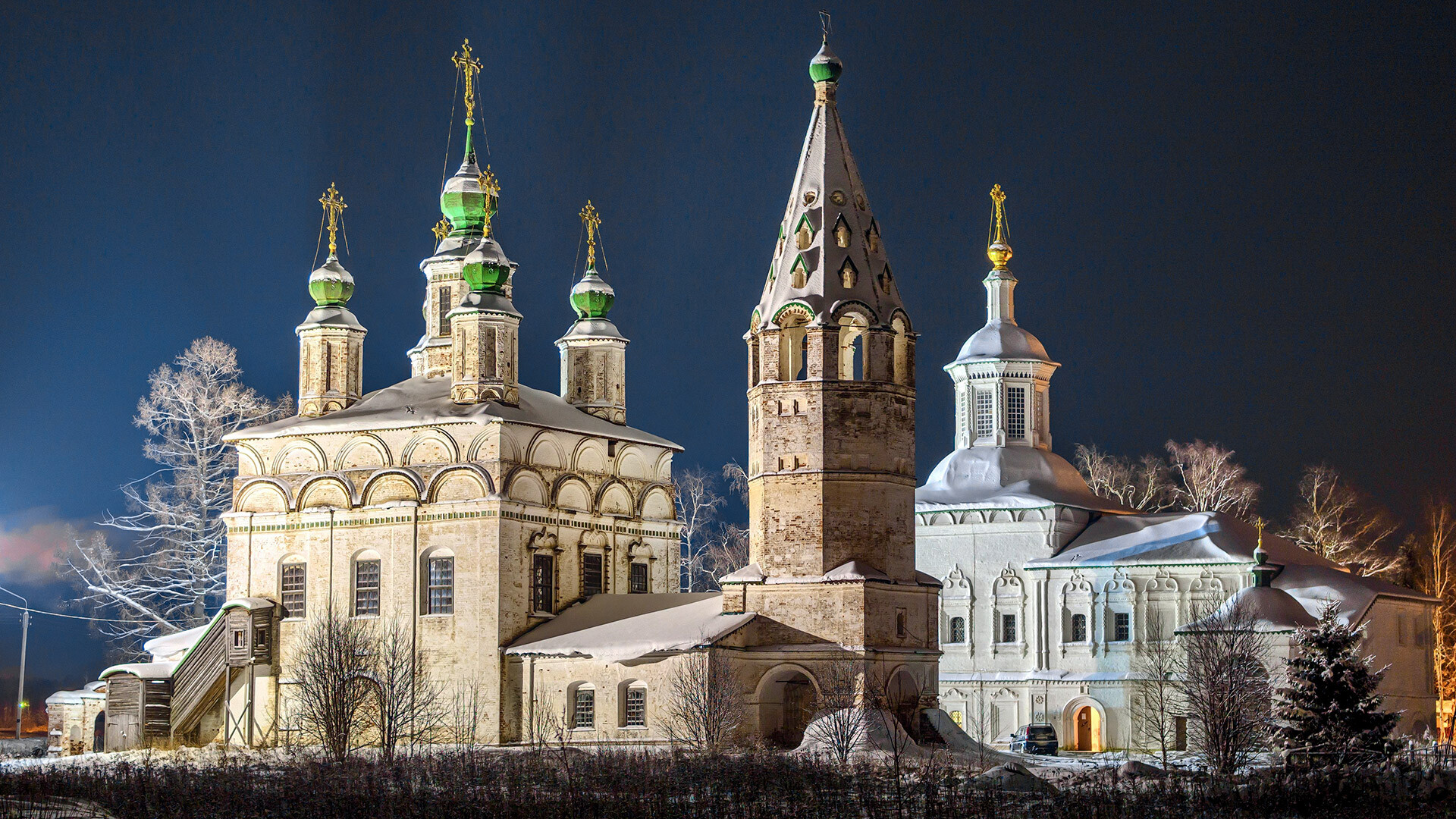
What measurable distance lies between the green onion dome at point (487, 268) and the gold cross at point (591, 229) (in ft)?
11.2

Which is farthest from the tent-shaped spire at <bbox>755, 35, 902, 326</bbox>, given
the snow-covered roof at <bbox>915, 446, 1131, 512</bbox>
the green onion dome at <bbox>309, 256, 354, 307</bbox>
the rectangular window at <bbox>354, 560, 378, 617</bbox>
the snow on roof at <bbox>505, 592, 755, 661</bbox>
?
the green onion dome at <bbox>309, 256, 354, 307</bbox>

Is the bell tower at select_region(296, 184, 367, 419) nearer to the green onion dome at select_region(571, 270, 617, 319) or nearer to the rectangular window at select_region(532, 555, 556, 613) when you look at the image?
the green onion dome at select_region(571, 270, 617, 319)

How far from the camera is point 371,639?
29953 millimetres

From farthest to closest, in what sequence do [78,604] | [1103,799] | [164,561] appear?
1. [78,604]
2. [164,561]
3. [1103,799]

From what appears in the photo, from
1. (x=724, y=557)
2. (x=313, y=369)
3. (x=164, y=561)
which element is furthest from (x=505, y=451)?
(x=724, y=557)

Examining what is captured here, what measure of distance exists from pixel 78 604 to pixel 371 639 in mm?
18149

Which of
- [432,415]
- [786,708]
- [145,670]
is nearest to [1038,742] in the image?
[786,708]

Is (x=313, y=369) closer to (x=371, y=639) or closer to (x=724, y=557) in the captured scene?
(x=371, y=639)

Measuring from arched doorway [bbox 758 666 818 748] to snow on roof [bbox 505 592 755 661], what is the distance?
3.88 ft

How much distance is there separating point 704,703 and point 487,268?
910cm

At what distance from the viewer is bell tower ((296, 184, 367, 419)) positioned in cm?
3259

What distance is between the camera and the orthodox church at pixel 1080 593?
3312 cm

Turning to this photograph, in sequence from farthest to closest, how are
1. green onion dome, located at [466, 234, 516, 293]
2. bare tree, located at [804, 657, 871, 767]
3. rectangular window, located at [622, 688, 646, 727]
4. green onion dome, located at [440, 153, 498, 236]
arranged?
green onion dome, located at [440, 153, 498, 236] → green onion dome, located at [466, 234, 516, 293] → rectangular window, located at [622, 688, 646, 727] → bare tree, located at [804, 657, 871, 767]

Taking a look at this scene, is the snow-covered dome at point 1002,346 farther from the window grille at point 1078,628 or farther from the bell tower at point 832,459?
the bell tower at point 832,459
